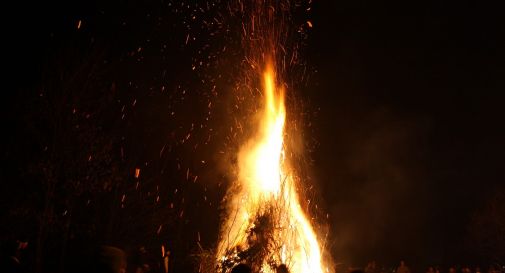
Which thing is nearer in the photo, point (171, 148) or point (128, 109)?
point (128, 109)

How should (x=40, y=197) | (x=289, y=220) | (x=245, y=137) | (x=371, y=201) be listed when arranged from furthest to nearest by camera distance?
(x=371, y=201)
(x=40, y=197)
(x=245, y=137)
(x=289, y=220)

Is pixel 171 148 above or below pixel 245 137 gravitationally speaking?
above

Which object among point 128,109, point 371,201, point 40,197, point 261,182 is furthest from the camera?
point 371,201

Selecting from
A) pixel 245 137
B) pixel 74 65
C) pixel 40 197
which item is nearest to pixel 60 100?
pixel 74 65

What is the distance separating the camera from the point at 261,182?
10.2m

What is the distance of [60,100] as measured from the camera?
1465 cm

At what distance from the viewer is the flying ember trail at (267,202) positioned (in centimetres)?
914

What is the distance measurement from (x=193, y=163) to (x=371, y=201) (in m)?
12.9

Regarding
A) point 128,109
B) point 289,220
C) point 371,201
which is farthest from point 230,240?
point 371,201

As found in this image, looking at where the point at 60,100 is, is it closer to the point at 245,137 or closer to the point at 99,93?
the point at 99,93

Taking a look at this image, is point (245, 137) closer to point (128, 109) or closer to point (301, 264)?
point (301, 264)

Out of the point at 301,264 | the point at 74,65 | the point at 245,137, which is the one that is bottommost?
the point at 301,264

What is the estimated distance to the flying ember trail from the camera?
9.14m

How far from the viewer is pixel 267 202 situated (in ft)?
31.4
